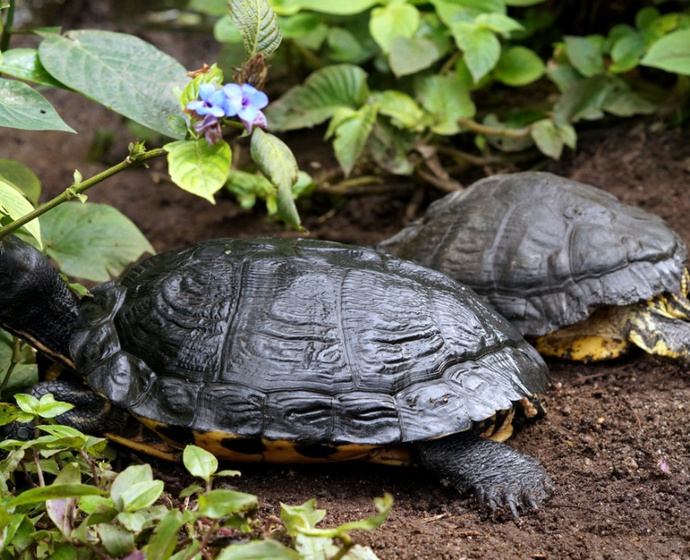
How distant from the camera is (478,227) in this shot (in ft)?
11.9

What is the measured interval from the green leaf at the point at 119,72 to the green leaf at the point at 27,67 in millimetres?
57

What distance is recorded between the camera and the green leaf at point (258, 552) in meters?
1.70

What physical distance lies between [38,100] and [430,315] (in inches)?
63.9

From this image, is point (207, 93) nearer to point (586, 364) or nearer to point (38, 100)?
point (38, 100)

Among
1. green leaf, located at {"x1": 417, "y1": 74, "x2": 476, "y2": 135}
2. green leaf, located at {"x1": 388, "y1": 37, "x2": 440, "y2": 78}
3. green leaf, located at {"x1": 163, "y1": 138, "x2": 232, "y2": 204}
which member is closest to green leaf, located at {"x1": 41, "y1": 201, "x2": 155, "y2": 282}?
green leaf, located at {"x1": 163, "y1": 138, "x2": 232, "y2": 204}

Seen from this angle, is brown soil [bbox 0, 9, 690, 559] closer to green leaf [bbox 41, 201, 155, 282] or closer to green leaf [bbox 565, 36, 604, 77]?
green leaf [bbox 565, 36, 604, 77]

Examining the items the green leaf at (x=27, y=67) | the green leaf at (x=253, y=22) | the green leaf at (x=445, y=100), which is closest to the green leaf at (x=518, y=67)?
the green leaf at (x=445, y=100)

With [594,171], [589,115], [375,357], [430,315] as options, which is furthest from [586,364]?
[589,115]

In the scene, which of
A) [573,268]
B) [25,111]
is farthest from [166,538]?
[573,268]

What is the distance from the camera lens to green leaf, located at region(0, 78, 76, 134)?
2484 mm

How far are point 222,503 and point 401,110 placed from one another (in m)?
3.36

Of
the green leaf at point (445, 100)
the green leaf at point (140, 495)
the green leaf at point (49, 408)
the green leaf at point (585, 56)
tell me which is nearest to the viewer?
the green leaf at point (140, 495)

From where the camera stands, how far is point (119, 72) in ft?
10.2

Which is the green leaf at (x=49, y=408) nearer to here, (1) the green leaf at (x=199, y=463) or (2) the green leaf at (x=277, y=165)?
(1) the green leaf at (x=199, y=463)
